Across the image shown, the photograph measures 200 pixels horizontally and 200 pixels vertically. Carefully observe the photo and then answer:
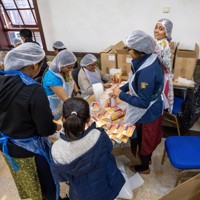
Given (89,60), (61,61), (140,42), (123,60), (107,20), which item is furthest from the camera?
(107,20)

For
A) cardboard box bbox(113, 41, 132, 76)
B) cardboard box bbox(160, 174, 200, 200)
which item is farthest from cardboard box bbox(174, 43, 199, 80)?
cardboard box bbox(160, 174, 200, 200)

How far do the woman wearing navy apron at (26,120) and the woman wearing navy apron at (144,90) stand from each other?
0.66m

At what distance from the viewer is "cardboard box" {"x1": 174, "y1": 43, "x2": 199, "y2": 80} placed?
7.89 ft

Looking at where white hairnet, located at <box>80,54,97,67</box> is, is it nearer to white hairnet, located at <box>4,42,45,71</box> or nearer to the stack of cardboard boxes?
the stack of cardboard boxes

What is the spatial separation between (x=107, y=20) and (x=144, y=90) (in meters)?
1.99

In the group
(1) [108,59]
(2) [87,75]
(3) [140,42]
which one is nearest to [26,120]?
(3) [140,42]

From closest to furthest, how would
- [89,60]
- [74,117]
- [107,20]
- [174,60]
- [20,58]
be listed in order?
[74,117] → [20,58] → [89,60] → [174,60] → [107,20]

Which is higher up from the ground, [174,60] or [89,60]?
[89,60]

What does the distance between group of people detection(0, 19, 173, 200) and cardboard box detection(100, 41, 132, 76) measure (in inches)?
32.8

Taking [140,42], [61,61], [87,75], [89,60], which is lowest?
[87,75]

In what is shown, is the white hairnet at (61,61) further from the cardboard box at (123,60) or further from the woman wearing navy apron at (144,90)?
the cardboard box at (123,60)

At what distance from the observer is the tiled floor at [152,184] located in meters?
1.87

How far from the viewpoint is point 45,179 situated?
1477 mm

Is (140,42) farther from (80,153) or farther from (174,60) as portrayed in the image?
(174,60)
